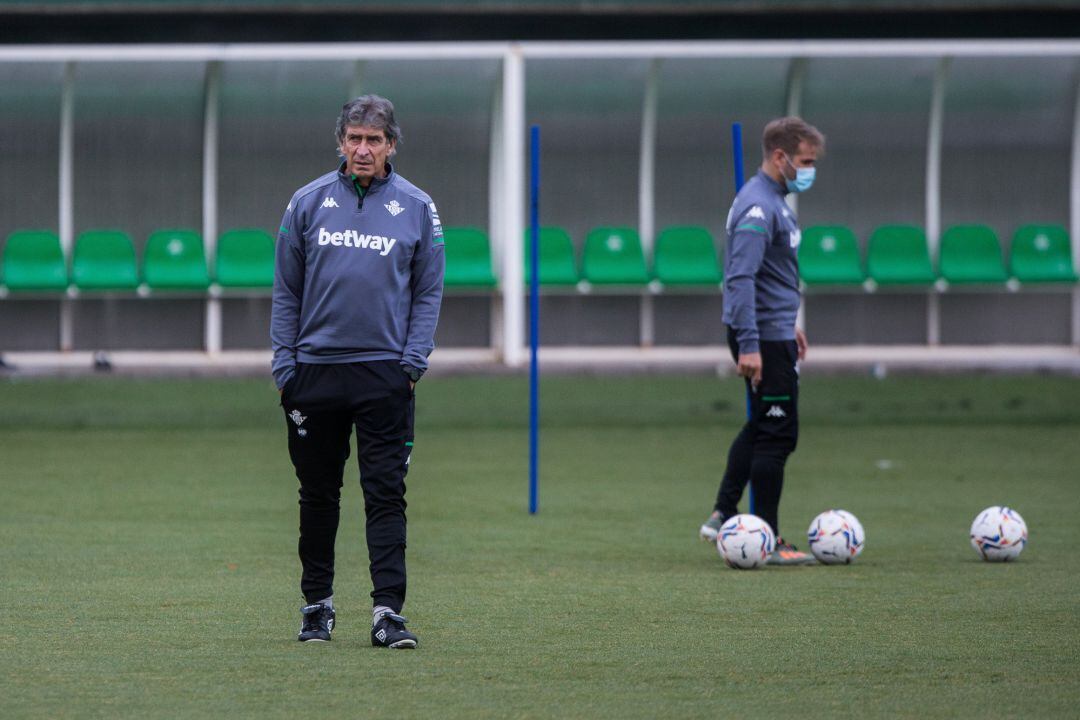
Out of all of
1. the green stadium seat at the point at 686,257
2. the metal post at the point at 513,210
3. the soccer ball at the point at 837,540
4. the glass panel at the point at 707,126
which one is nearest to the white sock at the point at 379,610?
the soccer ball at the point at 837,540

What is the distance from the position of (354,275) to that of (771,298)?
9.11 ft

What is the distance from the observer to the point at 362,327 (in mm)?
5629

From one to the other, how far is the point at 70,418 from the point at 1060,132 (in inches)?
415

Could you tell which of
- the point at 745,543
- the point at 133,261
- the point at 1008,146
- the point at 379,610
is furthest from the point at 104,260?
the point at 379,610

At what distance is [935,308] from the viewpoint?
60.6 feet

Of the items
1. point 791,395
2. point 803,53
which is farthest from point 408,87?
point 791,395

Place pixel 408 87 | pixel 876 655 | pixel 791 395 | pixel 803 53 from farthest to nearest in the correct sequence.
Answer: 1. pixel 408 87
2. pixel 803 53
3. pixel 791 395
4. pixel 876 655

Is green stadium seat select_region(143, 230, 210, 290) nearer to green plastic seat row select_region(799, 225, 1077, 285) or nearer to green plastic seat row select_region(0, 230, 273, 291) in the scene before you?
green plastic seat row select_region(0, 230, 273, 291)

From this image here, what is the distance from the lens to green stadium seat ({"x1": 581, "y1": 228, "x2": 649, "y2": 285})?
1767cm

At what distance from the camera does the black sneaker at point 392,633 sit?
218 inches

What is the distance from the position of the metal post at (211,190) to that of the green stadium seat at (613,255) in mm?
3738

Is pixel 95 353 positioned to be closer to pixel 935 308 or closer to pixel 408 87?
pixel 408 87

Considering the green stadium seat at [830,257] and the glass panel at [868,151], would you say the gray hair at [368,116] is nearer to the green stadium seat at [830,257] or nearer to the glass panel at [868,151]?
the green stadium seat at [830,257]

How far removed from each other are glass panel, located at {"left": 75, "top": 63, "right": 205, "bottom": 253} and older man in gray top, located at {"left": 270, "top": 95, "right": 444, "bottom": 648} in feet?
41.1
